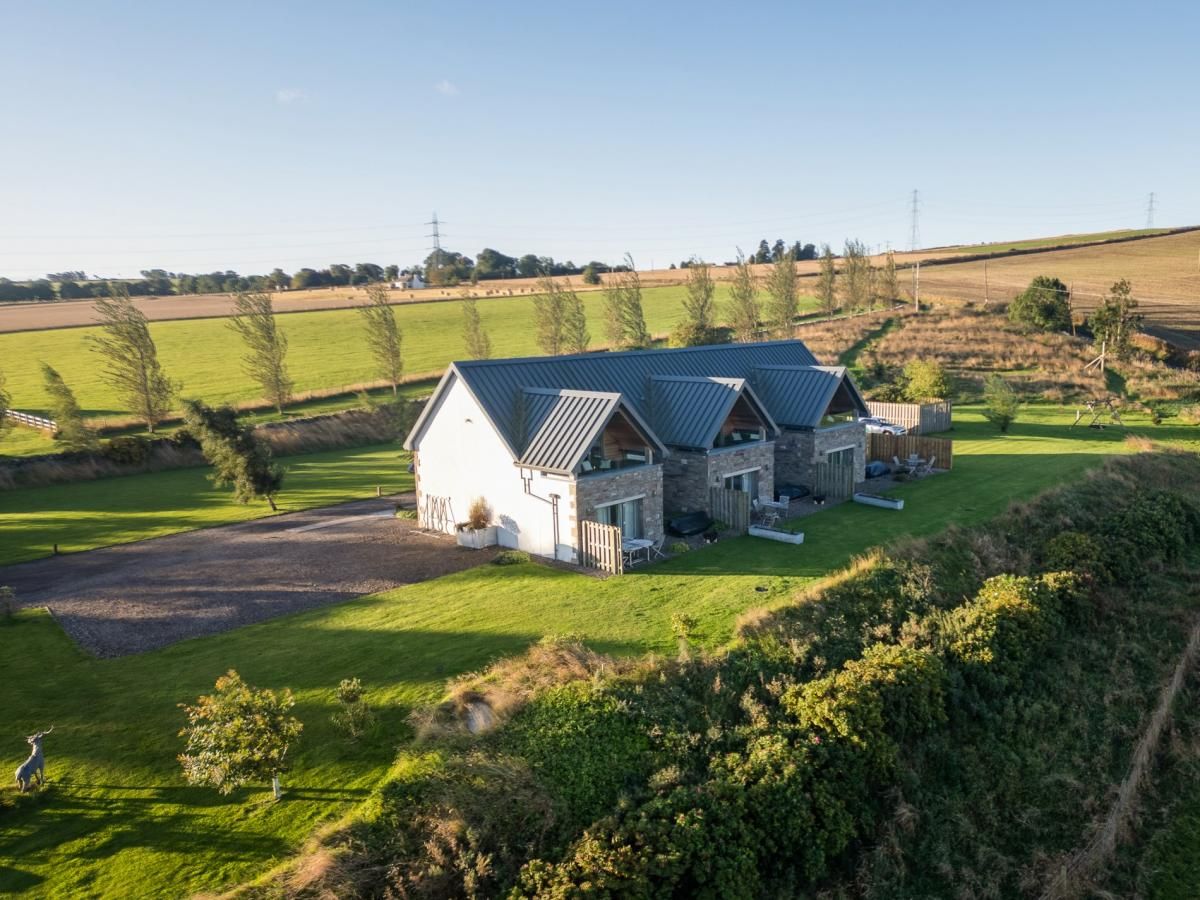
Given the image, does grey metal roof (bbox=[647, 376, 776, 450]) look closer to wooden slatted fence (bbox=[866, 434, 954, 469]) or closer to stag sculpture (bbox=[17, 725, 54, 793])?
wooden slatted fence (bbox=[866, 434, 954, 469])

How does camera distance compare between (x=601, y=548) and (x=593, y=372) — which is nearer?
(x=601, y=548)

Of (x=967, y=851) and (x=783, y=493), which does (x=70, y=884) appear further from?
(x=783, y=493)

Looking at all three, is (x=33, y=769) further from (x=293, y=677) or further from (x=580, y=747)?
(x=580, y=747)

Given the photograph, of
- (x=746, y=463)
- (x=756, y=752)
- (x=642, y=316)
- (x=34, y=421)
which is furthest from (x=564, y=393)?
(x=642, y=316)

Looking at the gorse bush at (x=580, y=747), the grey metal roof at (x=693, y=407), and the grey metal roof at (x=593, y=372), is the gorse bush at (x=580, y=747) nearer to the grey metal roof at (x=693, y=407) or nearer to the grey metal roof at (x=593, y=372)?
the grey metal roof at (x=593, y=372)

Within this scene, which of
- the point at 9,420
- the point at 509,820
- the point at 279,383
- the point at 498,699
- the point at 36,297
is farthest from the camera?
the point at 36,297

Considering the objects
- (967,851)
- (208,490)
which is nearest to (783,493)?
(967,851)

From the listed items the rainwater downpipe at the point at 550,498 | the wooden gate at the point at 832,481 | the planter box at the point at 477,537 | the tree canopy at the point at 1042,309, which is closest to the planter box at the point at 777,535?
the wooden gate at the point at 832,481
